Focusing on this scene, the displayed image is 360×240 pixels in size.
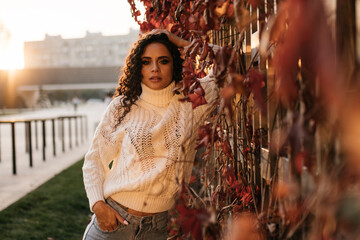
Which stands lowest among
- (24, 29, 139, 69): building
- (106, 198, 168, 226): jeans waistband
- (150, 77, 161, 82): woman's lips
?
(106, 198, 168, 226): jeans waistband

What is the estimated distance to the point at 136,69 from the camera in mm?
2176

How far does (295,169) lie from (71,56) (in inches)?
4093

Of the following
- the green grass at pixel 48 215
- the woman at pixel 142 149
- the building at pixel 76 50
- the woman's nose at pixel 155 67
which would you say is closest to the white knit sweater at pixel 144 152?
the woman at pixel 142 149

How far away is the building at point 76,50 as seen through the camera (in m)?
96.5

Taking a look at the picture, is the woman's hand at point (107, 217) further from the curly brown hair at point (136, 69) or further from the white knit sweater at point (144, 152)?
the curly brown hair at point (136, 69)

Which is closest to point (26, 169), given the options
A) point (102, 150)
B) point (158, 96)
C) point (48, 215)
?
point (48, 215)

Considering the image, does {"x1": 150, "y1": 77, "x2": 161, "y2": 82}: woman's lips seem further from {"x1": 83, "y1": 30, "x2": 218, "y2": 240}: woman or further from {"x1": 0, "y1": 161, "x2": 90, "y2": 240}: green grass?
{"x1": 0, "y1": 161, "x2": 90, "y2": 240}: green grass

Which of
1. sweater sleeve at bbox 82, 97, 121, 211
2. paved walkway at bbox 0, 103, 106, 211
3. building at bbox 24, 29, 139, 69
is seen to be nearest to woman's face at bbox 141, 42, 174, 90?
sweater sleeve at bbox 82, 97, 121, 211

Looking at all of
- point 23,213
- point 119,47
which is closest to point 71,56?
point 119,47

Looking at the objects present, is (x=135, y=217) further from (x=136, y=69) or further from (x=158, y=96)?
(x=136, y=69)

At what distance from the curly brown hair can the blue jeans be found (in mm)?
499

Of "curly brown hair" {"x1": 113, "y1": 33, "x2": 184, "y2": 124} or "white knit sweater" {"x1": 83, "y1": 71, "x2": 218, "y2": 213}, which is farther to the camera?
"curly brown hair" {"x1": 113, "y1": 33, "x2": 184, "y2": 124}

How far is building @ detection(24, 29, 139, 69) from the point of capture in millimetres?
96500

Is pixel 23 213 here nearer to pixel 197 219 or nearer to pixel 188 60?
pixel 188 60
